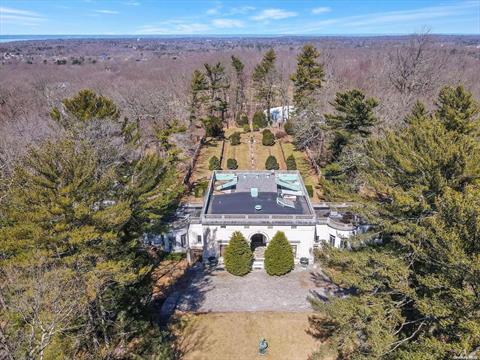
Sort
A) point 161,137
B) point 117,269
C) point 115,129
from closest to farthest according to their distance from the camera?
1. point 117,269
2. point 115,129
3. point 161,137

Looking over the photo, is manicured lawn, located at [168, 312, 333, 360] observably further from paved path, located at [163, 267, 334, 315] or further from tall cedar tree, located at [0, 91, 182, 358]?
tall cedar tree, located at [0, 91, 182, 358]

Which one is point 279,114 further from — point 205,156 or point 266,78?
point 205,156

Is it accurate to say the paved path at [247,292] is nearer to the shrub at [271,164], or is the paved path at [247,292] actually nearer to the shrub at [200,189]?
the shrub at [200,189]

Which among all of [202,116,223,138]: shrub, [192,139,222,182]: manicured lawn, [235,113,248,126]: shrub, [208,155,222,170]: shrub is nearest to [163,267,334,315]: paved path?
[192,139,222,182]: manicured lawn

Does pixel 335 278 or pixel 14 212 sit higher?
pixel 14 212

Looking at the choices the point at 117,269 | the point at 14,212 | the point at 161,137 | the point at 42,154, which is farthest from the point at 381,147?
the point at 161,137

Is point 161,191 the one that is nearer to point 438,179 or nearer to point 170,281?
point 170,281
